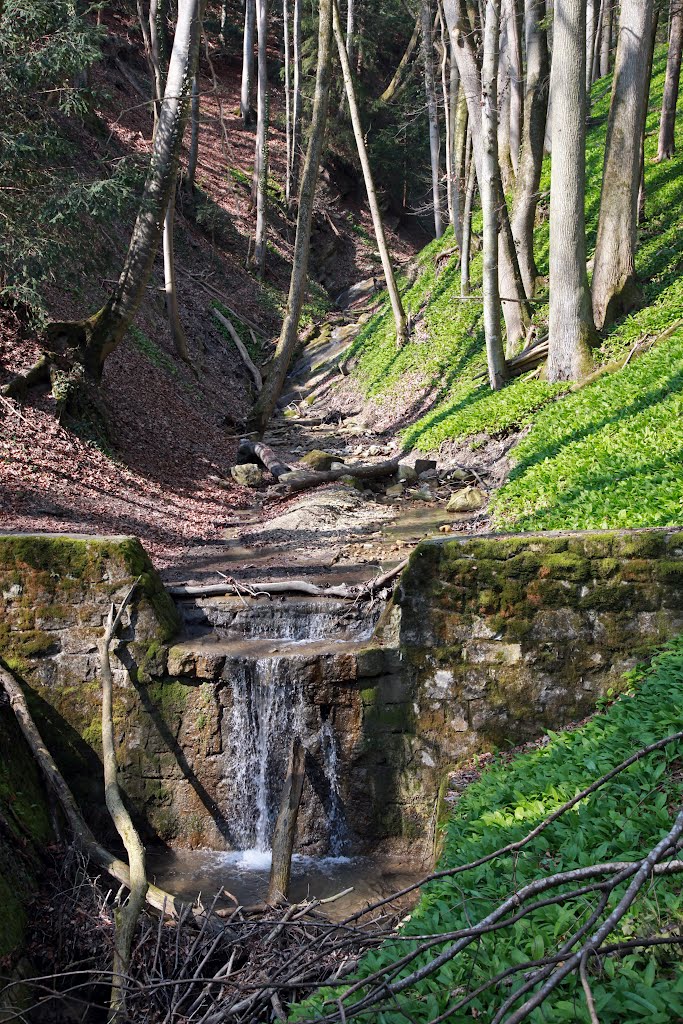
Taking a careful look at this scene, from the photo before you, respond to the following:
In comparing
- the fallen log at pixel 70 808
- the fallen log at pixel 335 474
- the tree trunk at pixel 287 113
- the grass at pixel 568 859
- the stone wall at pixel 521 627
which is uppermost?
the tree trunk at pixel 287 113

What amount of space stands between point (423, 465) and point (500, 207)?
14.2ft

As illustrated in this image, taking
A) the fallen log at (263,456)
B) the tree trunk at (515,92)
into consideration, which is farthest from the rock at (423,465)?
the tree trunk at (515,92)

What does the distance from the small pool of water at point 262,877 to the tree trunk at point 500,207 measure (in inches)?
381

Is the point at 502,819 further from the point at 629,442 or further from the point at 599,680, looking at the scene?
the point at 629,442

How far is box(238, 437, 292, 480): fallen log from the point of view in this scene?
14.0m

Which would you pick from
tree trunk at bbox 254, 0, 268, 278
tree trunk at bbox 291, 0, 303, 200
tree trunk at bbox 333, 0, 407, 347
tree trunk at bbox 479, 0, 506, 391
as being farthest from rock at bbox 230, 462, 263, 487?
tree trunk at bbox 291, 0, 303, 200

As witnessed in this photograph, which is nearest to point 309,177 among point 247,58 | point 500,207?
point 500,207

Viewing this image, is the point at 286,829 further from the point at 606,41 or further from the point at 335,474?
the point at 606,41

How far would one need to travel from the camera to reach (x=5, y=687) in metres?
7.17

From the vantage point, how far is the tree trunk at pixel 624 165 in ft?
39.9

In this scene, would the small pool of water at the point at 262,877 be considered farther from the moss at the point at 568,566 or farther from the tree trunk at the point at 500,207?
the tree trunk at the point at 500,207

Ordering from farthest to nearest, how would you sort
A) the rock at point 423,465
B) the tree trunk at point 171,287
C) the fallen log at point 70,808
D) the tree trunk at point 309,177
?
the tree trunk at point 171,287, the tree trunk at point 309,177, the rock at point 423,465, the fallen log at point 70,808

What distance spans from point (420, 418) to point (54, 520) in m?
8.28

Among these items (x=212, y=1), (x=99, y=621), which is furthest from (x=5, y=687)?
(x=212, y=1)
